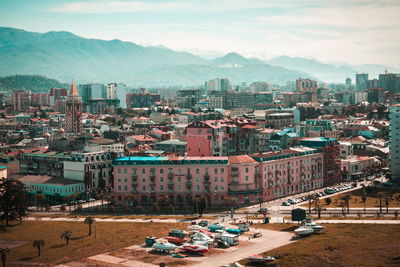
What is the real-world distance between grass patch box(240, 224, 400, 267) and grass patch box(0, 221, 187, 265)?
44.9 ft

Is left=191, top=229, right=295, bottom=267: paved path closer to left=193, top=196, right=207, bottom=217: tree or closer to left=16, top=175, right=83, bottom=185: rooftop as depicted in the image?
left=193, top=196, right=207, bottom=217: tree

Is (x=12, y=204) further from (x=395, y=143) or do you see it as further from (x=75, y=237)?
(x=395, y=143)

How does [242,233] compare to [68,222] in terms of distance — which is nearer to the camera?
[242,233]

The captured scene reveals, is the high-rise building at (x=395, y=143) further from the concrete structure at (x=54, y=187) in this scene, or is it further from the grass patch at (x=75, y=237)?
the concrete structure at (x=54, y=187)

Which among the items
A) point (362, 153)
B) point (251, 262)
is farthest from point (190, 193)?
point (362, 153)

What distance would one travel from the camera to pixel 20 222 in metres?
65.6

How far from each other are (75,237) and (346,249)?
26.5m

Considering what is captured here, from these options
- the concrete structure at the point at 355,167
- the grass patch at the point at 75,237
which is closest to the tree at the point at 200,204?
the grass patch at the point at 75,237

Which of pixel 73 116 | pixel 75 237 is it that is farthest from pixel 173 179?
pixel 73 116

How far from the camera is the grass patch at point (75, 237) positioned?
5247 centimetres

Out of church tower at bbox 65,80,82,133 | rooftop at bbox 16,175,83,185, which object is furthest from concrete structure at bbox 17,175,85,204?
church tower at bbox 65,80,82,133

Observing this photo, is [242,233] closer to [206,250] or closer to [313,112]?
[206,250]

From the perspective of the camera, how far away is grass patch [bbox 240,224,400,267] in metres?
48.4

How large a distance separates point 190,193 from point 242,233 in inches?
664
